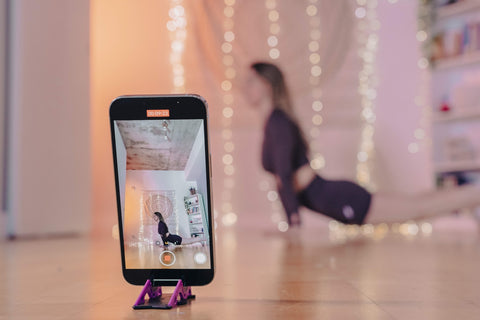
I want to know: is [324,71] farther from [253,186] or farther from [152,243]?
[152,243]

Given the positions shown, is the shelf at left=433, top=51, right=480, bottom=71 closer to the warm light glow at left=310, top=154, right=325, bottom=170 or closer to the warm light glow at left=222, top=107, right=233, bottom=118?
the warm light glow at left=310, top=154, right=325, bottom=170

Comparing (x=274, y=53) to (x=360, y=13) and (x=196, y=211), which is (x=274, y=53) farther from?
(x=196, y=211)

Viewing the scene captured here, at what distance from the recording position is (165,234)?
0.85m

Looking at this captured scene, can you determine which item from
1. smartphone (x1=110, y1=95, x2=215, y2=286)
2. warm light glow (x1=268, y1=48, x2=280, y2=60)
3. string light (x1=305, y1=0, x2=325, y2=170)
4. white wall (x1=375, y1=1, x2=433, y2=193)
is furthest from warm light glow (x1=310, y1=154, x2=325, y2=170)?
smartphone (x1=110, y1=95, x2=215, y2=286)

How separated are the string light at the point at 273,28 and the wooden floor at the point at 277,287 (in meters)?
2.35

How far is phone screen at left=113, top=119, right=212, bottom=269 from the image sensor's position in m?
0.84

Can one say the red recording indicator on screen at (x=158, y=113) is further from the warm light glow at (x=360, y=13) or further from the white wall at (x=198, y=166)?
the warm light glow at (x=360, y=13)

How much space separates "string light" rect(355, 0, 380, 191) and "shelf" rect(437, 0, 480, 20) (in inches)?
21.3

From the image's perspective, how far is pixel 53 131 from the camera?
9.85 feet

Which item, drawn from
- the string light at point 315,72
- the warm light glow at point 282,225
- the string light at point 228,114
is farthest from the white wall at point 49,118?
the string light at point 315,72

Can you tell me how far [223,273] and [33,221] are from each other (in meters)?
1.86

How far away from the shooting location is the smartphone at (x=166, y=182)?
0.83m

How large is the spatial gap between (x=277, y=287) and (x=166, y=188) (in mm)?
335

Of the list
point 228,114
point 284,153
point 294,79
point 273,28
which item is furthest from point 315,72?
point 284,153
